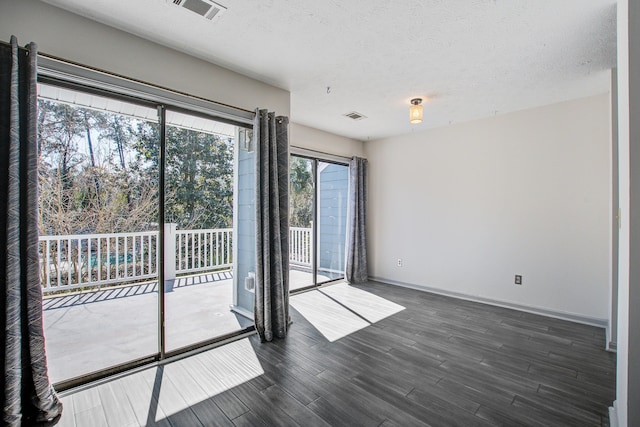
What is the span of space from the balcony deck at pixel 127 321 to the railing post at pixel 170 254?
14cm

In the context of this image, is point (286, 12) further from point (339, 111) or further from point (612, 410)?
point (612, 410)

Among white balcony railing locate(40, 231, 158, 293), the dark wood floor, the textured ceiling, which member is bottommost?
the dark wood floor

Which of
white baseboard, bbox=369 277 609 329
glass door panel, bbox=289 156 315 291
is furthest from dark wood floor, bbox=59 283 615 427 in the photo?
glass door panel, bbox=289 156 315 291

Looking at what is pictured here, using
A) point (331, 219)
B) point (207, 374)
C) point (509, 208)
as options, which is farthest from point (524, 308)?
point (207, 374)

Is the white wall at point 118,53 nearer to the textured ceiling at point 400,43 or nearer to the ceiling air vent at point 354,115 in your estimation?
the textured ceiling at point 400,43

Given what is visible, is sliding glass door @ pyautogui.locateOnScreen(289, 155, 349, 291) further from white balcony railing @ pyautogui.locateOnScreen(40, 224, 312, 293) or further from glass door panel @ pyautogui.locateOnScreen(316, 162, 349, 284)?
white balcony railing @ pyautogui.locateOnScreen(40, 224, 312, 293)

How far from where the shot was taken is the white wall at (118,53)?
74.6 inches

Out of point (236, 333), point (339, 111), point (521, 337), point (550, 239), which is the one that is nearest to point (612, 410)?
point (521, 337)

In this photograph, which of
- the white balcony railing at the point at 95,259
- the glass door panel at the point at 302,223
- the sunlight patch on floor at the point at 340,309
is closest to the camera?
the white balcony railing at the point at 95,259

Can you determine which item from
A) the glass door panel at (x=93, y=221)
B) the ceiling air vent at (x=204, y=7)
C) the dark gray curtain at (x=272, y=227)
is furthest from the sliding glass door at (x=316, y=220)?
the ceiling air vent at (x=204, y=7)

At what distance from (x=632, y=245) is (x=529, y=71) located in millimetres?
2254

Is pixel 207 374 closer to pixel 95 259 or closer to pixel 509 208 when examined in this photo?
pixel 95 259

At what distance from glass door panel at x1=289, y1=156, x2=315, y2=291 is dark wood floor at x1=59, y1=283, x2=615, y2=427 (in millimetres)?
1835

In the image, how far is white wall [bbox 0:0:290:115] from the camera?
190 cm
